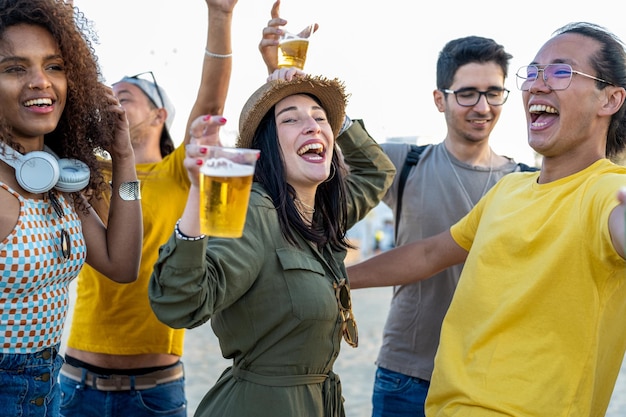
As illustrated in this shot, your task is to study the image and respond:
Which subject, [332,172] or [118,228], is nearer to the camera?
[118,228]

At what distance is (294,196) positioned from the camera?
3.09 m

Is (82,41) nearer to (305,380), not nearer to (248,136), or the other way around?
(248,136)

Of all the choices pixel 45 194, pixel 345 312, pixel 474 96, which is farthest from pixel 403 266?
pixel 45 194

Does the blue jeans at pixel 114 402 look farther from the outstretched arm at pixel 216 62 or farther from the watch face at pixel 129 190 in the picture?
the outstretched arm at pixel 216 62

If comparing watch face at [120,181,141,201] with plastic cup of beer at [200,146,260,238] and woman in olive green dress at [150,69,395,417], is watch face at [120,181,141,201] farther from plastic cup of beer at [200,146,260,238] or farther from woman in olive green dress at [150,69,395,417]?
plastic cup of beer at [200,146,260,238]

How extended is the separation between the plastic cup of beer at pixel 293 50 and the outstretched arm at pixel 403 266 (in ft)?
3.16

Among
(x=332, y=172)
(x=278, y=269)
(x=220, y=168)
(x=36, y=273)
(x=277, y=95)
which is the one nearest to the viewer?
(x=220, y=168)

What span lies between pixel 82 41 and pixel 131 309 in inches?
56.7

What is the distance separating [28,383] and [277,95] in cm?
142

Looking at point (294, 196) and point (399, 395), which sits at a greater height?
point (294, 196)

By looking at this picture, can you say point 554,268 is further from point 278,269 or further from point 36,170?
point 36,170

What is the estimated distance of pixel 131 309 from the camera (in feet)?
12.8

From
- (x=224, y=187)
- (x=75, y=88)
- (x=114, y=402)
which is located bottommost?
(x=114, y=402)

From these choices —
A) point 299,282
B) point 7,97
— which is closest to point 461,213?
point 299,282
